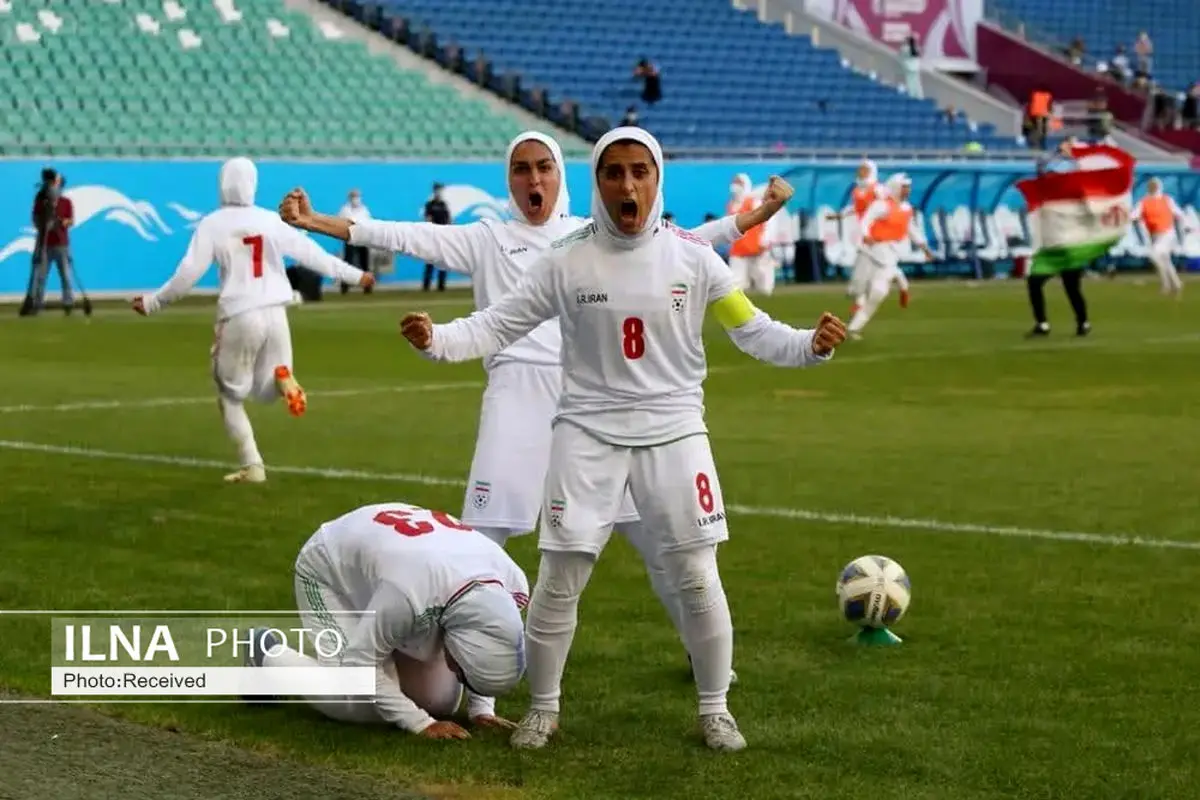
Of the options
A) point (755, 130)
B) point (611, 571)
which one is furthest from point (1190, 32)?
point (611, 571)

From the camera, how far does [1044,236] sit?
27.1 metres

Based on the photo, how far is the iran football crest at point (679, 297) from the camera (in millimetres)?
7227

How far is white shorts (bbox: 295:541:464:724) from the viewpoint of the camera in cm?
741

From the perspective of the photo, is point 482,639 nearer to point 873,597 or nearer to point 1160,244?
point 873,597

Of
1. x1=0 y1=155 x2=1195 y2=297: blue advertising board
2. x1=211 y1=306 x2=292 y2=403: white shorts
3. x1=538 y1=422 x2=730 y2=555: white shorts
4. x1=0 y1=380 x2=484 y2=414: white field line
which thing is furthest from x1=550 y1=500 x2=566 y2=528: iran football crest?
x1=0 y1=155 x2=1195 y2=297: blue advertising board

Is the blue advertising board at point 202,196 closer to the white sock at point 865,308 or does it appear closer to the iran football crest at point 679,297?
the white sock at point 865,308

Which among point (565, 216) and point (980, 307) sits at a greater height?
point (565, 216)

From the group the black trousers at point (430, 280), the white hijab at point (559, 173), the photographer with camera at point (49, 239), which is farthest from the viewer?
the black trousers at point (430, 280)

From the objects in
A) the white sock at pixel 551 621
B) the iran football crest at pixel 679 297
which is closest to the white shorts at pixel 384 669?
the white sock at pixel 551 621

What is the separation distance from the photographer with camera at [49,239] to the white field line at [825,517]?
16808 mm

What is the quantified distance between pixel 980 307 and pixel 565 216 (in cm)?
2624

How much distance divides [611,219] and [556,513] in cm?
99

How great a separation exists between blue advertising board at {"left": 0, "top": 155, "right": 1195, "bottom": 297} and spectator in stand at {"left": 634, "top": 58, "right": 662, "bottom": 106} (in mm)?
4385

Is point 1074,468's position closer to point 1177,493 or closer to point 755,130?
point 1177,493
